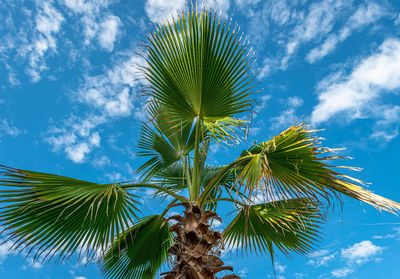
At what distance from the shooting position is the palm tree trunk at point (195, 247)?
3179 mm

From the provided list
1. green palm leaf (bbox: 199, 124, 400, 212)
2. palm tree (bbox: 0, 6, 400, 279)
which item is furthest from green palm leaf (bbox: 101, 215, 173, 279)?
green palm leaf (bbox: 199, 124, 400, 212)

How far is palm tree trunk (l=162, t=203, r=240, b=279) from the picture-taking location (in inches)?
125

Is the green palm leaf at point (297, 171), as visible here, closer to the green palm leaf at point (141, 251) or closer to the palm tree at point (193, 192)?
the palm tree at point (193, 192)

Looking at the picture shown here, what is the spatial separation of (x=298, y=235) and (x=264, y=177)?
81.3 inches

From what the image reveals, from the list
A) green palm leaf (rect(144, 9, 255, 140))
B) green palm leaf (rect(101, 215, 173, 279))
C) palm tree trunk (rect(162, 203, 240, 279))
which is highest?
green palm leaf (rect(144, 9, 255, 140))

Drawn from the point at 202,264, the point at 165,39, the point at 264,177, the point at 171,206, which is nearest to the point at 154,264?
the point at 171,206

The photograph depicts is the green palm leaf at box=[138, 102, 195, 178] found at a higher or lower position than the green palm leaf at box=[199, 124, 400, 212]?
higher

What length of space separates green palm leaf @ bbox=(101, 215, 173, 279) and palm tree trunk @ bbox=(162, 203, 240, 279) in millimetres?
1292

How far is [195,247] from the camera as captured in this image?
3334 mm

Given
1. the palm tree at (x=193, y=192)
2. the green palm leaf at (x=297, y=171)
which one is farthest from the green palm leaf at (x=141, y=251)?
the green palm leaf at (x=297, y=171)

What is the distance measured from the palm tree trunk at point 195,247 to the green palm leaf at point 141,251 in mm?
1292

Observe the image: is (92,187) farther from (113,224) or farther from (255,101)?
(255,101)

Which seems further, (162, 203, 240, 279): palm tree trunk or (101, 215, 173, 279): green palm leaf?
(101, 215, 173, 279): green palm leaf

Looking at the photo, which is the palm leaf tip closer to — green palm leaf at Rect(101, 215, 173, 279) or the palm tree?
the palm tree
